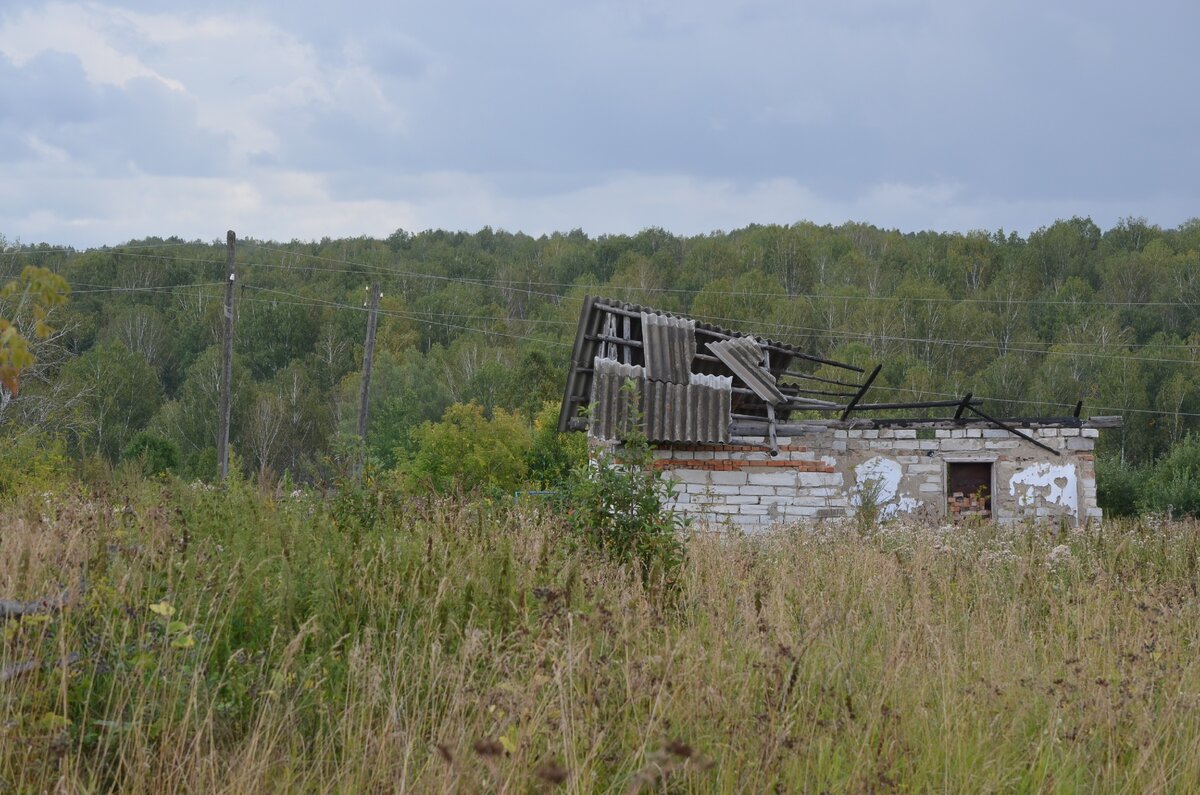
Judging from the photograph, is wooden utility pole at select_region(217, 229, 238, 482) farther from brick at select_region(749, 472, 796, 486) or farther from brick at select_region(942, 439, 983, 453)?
brick at select_region(942, 439, 983, 453)

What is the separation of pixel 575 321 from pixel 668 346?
1700 inches

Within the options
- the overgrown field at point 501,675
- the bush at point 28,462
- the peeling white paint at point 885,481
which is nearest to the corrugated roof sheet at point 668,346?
the peeling white paint at point 885,481

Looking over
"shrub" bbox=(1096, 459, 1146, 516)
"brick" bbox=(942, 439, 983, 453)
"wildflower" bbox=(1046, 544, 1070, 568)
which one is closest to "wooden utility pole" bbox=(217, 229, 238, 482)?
"brick" bbox=(942, 439, 983, 453)

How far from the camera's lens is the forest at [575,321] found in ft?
162

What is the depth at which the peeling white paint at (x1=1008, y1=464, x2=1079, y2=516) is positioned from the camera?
639 inches

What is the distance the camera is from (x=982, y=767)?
11.8 feet

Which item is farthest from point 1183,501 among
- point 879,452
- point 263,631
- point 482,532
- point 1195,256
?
point 1195,256

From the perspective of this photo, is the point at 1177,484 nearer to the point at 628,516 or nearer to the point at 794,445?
the point at 794,445

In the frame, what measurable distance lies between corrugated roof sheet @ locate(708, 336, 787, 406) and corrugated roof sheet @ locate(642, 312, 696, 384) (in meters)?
0.49

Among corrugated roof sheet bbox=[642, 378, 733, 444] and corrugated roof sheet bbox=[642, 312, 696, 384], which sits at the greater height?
corrugated roof sheet bbox=[642, 312, 696, 384]

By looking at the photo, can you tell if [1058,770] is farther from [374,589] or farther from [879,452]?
[879,452]

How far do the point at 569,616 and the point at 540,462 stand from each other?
1206 inches

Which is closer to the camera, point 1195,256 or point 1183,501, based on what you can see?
point 1183,501

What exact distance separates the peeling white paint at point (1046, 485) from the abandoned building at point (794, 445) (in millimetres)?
16
